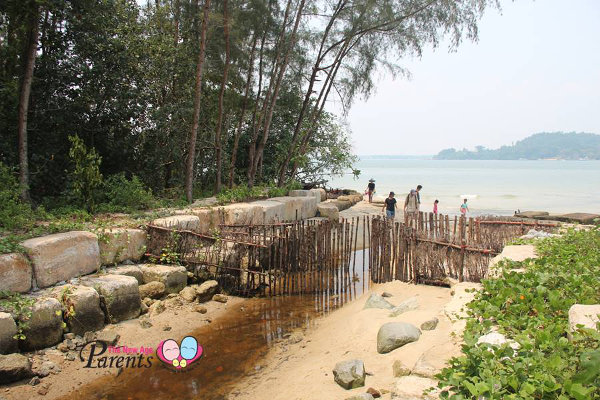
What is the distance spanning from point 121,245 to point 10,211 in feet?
5.55

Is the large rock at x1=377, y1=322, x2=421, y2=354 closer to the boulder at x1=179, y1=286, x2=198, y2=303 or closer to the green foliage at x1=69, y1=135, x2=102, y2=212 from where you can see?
the boulder at x1=179, y1=286, x2=198, y2=303

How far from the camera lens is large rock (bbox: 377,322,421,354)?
15.7 ft

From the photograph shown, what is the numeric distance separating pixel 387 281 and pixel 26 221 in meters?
6.13

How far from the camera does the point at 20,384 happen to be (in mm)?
4523

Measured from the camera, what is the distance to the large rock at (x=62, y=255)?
575 cm

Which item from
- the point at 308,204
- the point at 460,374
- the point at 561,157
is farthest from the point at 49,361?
the point at 561,157

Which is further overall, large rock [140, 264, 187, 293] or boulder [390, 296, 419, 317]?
large rock [140, 264, 187, 293]

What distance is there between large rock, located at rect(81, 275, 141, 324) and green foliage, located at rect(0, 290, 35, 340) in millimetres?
917

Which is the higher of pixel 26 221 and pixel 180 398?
pixel 26 221

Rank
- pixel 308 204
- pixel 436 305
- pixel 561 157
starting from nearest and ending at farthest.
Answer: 1. pixel 436 305
2. pixel 308 204
3. pixel 561 157

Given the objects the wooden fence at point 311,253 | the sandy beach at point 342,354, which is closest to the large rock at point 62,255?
the wooden fence at point 311,253

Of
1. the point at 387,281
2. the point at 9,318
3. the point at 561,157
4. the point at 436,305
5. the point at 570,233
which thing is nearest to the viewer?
the point at 9,318

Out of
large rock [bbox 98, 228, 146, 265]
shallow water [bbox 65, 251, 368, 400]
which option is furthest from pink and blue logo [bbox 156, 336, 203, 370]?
large rock [bbox 98, 228, 146, 265]

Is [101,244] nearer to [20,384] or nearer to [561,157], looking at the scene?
[20,384]
